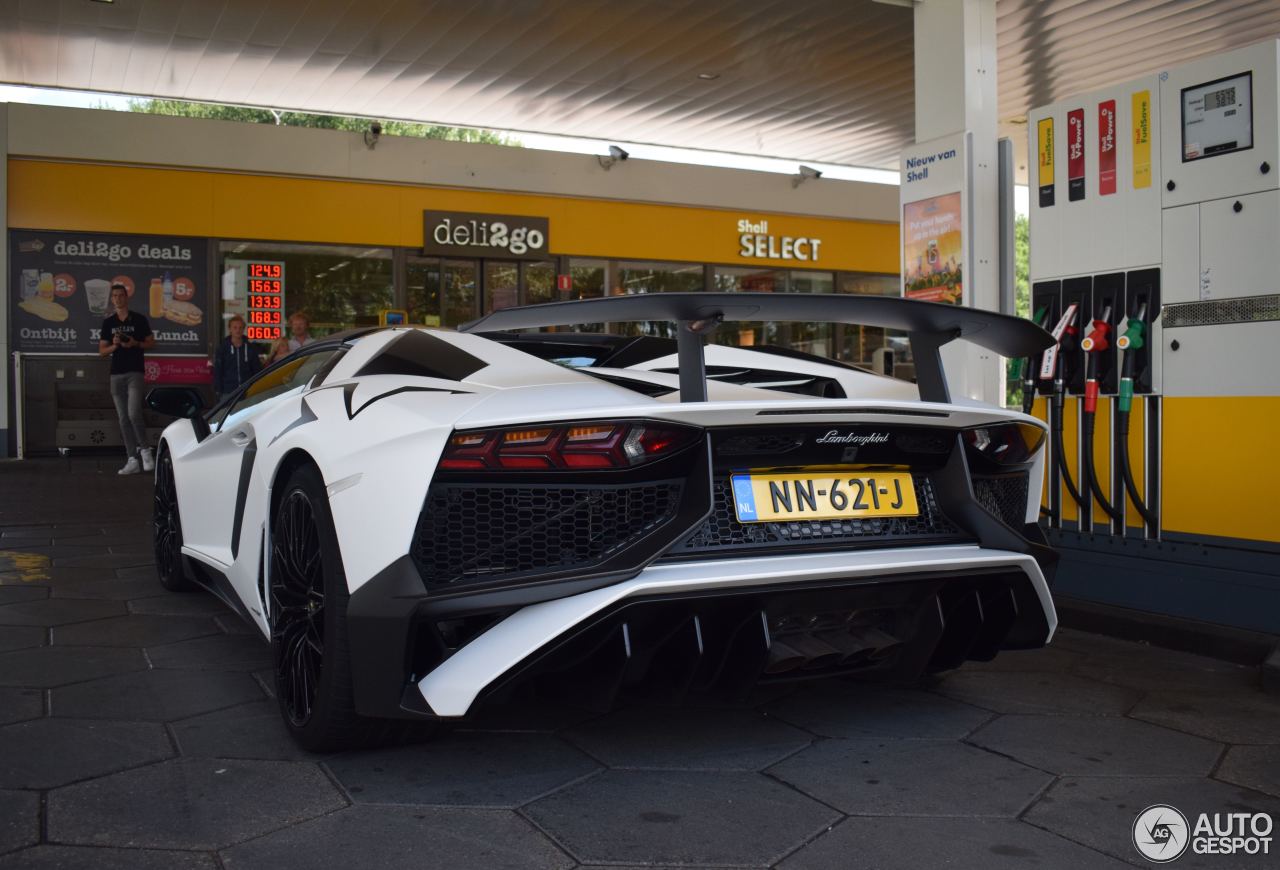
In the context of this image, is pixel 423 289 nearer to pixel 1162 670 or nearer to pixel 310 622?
pixel 1162 670

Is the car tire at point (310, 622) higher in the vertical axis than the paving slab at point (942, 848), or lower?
higher

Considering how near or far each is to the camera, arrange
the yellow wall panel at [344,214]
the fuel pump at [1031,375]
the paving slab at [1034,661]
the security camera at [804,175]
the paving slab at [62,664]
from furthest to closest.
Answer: the security camera at [804,175] → the yellow wall panel at [344,214] → the fuel pump at [1031,375] → the paving slab at [1034,661] → the paving slab at [62,664]

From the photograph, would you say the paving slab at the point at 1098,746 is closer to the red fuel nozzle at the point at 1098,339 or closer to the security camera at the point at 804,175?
the red fuel nozzle at the point at 1098,339

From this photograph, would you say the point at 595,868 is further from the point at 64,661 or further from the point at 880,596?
the point at 64,661

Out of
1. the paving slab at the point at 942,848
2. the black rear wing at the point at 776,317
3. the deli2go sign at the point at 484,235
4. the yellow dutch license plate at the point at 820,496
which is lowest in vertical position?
the paving slab at the point at 942,848

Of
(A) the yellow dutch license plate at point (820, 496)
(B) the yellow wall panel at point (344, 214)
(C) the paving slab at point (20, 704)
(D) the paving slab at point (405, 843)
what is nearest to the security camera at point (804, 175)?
(B) the yellow wall panel at point (344, 214)

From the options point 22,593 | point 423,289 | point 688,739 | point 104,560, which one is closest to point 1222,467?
point 688,739

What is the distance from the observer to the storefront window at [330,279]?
43.3 feet

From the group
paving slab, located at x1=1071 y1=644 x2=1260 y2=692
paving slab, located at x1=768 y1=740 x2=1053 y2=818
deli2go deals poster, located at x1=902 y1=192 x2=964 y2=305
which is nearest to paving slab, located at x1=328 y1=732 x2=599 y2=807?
paving slab, located at x1=768 y1=740 x2=1053 y2=818

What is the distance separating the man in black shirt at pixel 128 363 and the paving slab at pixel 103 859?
963cm

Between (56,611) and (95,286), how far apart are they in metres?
9.20

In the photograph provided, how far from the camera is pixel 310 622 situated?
2621mm

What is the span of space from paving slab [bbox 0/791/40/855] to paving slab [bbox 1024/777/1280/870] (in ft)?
6.50

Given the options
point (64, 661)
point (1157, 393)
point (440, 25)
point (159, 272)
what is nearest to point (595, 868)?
point (64, 661)
